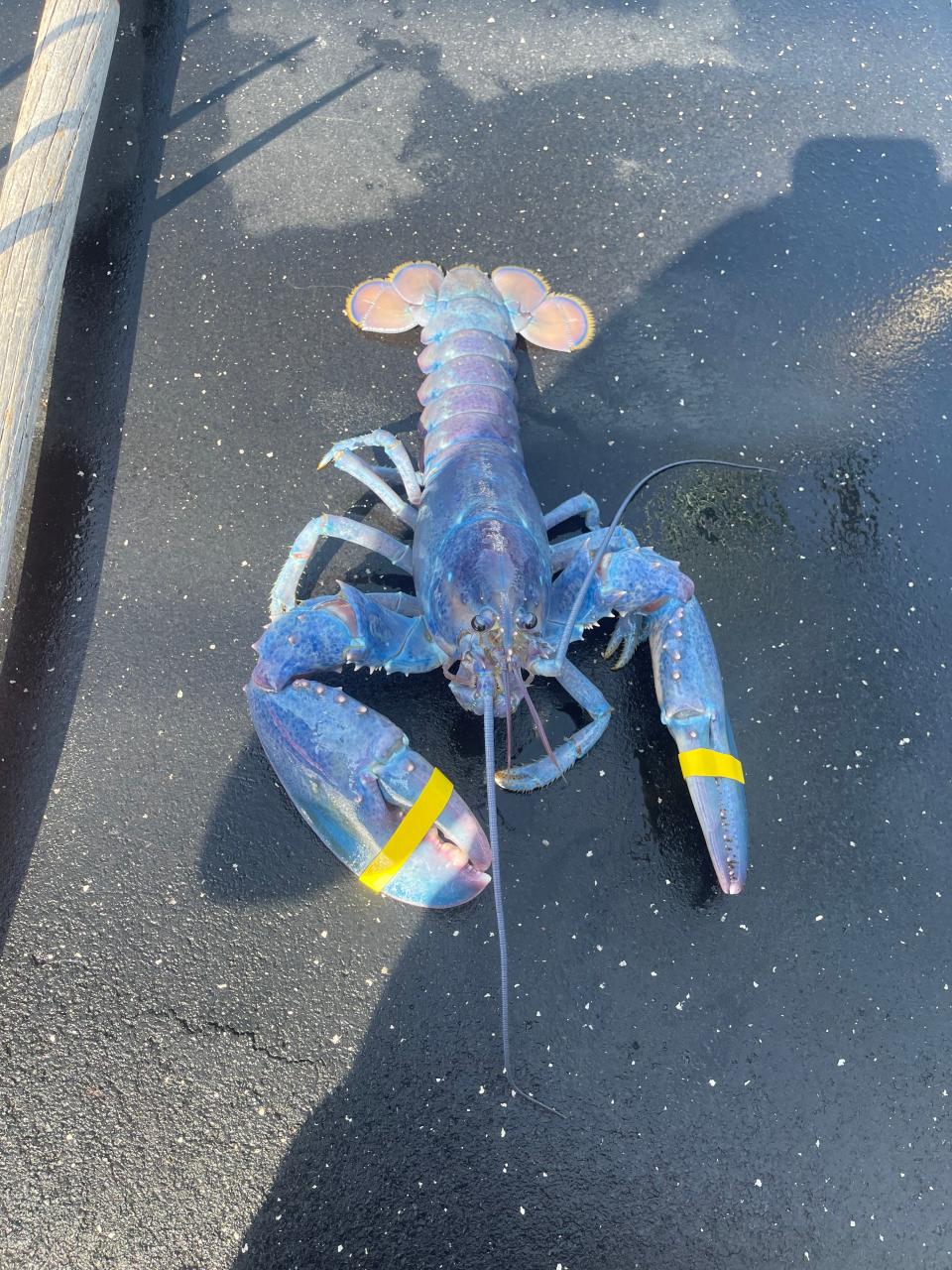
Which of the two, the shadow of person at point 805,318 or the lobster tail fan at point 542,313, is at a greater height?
the lobster tail fan at point 542,313

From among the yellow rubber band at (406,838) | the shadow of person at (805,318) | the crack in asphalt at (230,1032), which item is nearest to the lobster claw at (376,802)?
the yellow rubber band at (406,838)

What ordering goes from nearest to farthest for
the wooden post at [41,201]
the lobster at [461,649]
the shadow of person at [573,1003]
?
the shadow of person at [573,1003] → the lobster at [461,649] → the wooden post at [41,201]

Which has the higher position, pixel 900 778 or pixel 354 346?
pixel 354 346

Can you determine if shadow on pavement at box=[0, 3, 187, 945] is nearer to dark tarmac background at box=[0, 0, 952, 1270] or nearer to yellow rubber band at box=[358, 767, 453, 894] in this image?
dark tarmac background at box=[0, 0, 952, 1270]

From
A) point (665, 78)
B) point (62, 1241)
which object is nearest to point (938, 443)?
point (665, 78)

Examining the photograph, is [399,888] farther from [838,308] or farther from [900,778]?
[838,308]

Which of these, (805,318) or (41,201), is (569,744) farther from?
(41,201)

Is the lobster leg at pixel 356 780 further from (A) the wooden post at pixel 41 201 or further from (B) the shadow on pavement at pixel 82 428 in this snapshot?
(A) the wooden post at pixel 41 201
